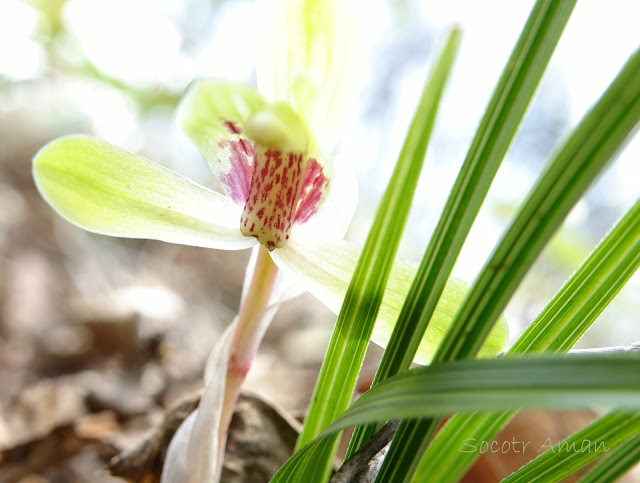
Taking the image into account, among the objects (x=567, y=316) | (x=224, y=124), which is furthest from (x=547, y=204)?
(x=224, y=124)

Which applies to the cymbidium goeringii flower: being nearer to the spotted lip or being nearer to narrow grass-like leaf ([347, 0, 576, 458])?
the spotted lip

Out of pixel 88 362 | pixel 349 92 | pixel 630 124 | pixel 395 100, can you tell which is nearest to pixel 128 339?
pixel 88 362

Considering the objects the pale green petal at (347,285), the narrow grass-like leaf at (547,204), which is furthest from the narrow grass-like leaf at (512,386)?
the pale green petal at (347,285)

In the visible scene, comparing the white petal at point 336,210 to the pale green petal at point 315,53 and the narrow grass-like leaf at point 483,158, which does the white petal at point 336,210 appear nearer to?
the pale green petal at point 315,53

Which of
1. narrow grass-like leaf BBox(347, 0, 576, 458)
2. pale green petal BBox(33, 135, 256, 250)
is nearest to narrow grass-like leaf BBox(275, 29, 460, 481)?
narrow grass-like leaf BBox(347, 0, 576, 458)

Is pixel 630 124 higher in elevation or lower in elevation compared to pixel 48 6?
higher

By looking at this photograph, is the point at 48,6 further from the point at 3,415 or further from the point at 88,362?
the point at 3,415

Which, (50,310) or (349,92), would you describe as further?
(50,310)
